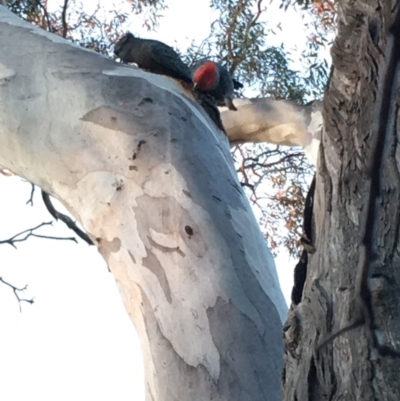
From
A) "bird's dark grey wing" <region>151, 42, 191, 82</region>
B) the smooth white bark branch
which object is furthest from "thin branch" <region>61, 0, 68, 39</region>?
"bird's dark grey wing" <region>151, 42, 191, 82</region>

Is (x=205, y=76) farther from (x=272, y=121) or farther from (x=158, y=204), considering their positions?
(x=272, y=121)

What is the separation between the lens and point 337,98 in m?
0.71

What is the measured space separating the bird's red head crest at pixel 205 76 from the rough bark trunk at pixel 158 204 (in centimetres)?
18

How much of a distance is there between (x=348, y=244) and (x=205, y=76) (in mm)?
1268

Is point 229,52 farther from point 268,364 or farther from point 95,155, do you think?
point 268,364

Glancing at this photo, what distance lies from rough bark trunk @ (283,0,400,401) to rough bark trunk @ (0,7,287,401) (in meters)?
0.42

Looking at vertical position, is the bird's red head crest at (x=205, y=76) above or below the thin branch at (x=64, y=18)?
below

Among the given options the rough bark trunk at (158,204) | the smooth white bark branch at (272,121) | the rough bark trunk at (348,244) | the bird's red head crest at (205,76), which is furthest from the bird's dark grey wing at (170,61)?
the rough bark trunk at (348,244)

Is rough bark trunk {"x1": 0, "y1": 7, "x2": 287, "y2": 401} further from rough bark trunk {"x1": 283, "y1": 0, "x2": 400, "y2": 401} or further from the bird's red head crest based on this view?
rough bark trunk {"x1": 283, "y1": 0, "x2": 400, "y2": 401}

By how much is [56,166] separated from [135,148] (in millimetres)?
216

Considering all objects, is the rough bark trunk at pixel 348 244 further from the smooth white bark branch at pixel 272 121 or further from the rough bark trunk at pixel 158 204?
the smooth white bark branch at pixel 272 121

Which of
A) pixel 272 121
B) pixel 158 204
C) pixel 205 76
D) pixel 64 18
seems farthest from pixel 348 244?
pixel 64 18

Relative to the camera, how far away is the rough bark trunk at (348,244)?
1.90ft

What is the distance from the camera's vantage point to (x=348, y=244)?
650 millimetres
